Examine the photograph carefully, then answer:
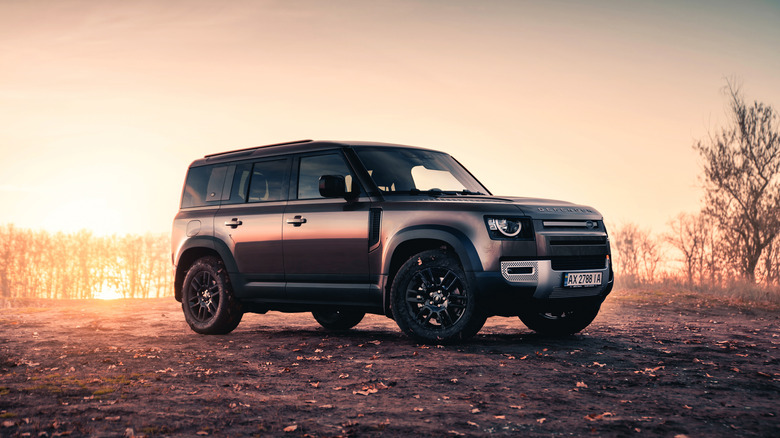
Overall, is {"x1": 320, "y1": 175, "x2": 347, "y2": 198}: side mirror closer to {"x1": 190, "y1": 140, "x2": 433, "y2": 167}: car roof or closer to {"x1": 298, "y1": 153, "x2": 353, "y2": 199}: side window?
{"x1": 298, "y1": 153, "x2": 353, "y2": 199}: side window

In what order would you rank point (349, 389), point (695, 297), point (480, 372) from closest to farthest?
1. point (349, 389)
2. point (480, 372)
3. point (695, 297)

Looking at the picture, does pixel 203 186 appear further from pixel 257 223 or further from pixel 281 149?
pixel 281 149

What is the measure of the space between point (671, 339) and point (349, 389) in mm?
4838

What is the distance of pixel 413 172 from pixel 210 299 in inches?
135

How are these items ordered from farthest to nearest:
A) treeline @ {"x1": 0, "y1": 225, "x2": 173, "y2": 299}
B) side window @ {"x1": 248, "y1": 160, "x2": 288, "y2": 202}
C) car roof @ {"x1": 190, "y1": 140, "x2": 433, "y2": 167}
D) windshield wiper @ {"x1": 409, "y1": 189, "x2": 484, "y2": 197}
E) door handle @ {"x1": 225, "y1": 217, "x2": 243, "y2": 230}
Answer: treeline @ {"x1": 0, "y1": 225, "x2": 173, "y2": 299} → door handle @ {"x1": 225, "y1": 217, "x2": 243, "y2": 230} → side window @ {"x1": 248, "y1": 160, "x2": 288, "y2": 202} → car roof @ {"x1": 190, "y1": 140, "x2": 433, "y2": 167} → windshield wiper @ {"x1": 409, "y1": 189, "x2": 484, "y2": 197}

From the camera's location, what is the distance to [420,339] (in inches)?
287

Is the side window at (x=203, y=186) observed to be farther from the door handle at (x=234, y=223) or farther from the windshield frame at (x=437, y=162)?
the windshield frame at (x=437, y=162)

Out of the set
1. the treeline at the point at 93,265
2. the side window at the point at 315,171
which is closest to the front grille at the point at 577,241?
the side window at the point at 315,171

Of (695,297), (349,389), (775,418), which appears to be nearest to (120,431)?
(349,389)

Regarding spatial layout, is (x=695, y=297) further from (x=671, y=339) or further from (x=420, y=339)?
(x=420, y=339)

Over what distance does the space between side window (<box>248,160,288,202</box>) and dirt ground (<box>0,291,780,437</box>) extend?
1.84 meters

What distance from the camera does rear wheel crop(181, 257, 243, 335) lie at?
9180 millimetres

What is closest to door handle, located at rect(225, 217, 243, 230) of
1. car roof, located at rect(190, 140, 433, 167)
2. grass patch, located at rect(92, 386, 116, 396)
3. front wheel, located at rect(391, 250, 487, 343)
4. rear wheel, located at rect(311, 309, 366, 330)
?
car roof, located at rect(190, 140, 433, 167)

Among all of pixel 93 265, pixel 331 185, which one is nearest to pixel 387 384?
pixel 331 185
